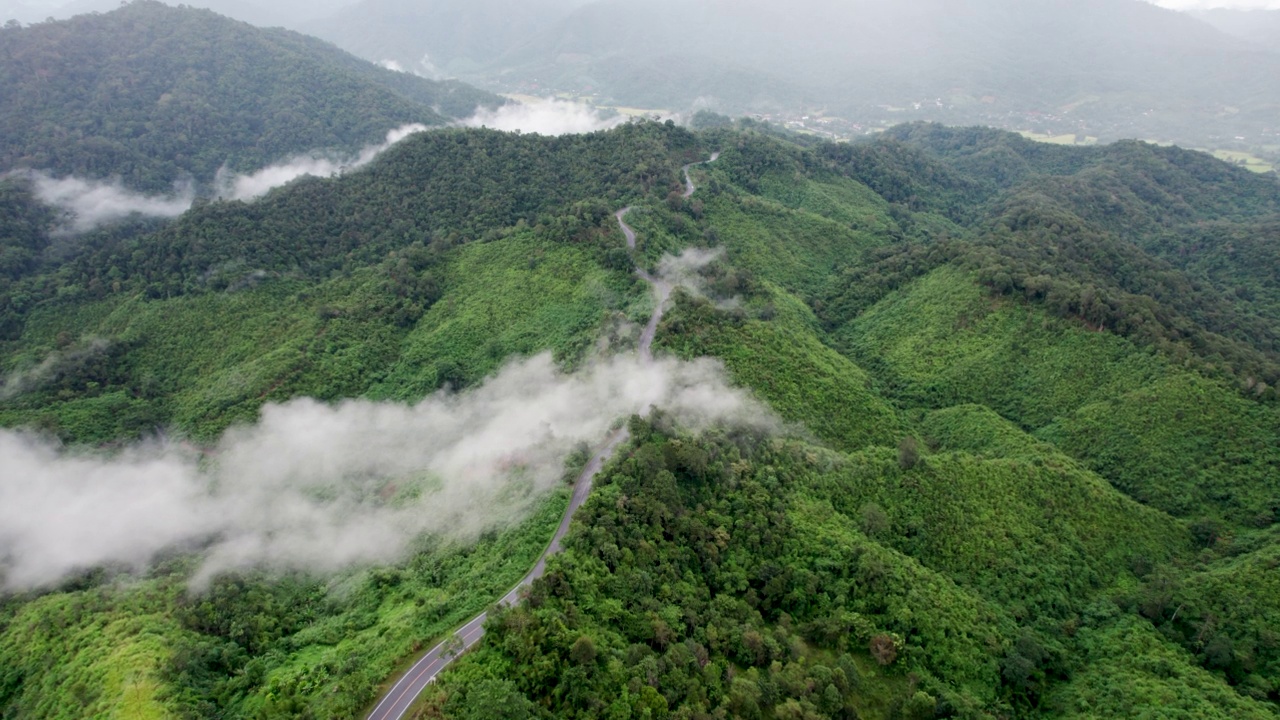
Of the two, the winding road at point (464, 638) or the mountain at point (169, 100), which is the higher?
the mountain at point (169, 100)

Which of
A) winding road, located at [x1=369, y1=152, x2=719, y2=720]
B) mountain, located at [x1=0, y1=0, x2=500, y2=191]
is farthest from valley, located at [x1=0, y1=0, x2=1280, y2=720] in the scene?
mountain, located at [x1=0, y1=0, x2=500, y2=191]

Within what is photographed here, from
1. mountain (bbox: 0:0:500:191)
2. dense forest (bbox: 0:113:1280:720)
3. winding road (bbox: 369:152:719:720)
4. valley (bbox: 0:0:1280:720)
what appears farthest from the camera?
mountain (bbox: 0:0:500:191)

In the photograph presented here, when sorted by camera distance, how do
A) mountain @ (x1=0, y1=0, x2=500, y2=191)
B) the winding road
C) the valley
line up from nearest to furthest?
the winding road → the valley → mountain @ (x1=0, y1=0, x2=500, y2=191)

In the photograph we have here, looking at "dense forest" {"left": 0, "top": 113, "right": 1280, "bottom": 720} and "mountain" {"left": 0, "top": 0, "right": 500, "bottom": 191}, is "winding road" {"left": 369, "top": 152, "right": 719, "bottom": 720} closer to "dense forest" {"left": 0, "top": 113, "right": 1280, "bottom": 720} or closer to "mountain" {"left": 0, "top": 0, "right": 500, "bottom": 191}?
"dense forest" {"left": 0, "top": 113, "right": 1280, "bottom": 720}

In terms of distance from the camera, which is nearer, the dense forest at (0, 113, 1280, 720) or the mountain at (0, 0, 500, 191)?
the dense forest at (0, 113, 1280, 720)

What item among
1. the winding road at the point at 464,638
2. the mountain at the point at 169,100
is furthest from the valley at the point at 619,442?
the mountain at the point at 169,100

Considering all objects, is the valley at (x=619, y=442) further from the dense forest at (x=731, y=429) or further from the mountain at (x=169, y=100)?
the mountain at (x=169, y=100)

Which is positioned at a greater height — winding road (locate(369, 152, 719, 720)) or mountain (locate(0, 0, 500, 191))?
mountain (locate(0, 0, 500, 191))
